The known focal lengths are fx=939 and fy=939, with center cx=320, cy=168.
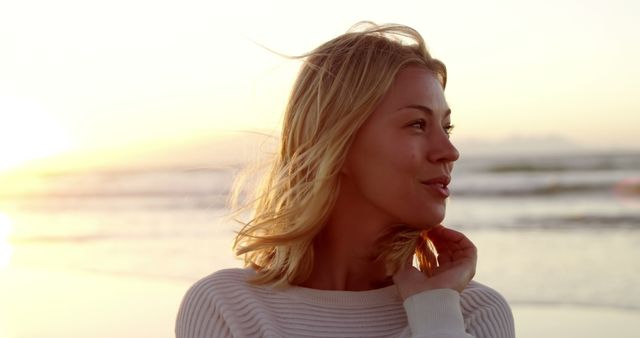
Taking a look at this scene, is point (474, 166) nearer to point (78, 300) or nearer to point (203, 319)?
point (78, 300)

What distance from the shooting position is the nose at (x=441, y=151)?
3.04 metres

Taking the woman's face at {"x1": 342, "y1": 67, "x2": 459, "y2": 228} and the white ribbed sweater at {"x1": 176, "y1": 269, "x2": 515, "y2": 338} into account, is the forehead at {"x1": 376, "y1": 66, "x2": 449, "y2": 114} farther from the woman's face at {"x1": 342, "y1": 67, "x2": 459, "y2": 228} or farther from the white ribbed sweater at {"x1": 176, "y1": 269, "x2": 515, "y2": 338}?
the white ribbed sweater at {"x1": 176, "y1": 269, "x2": 515, "y2": 338}

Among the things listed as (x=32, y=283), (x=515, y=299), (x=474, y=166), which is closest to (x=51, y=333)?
(x=32, y=283)

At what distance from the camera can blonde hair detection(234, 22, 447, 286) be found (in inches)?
124

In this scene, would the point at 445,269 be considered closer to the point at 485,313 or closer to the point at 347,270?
the point at 485,313

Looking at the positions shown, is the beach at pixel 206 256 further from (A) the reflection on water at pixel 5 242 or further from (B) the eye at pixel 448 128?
(B) the eye at pixel 448 128

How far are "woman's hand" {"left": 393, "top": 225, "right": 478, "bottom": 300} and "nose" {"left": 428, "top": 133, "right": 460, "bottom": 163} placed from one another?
0.32 metres

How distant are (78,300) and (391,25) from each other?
5.64m

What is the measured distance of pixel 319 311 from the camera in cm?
311

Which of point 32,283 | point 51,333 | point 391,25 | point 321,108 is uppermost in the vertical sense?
point 391,25

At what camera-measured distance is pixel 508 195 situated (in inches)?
811

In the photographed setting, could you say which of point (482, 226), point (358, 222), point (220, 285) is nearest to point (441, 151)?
point (358, 222)

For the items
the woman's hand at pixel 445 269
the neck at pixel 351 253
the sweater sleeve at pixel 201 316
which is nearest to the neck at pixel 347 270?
the neck at pixel 351 253

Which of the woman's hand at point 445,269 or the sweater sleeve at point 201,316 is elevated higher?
the woman's hand at point 445,269
